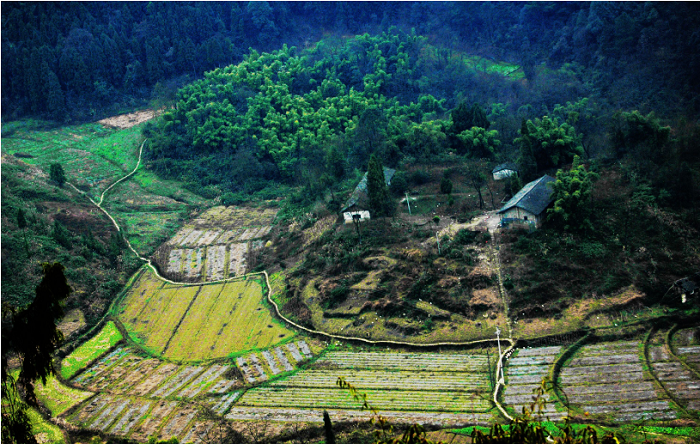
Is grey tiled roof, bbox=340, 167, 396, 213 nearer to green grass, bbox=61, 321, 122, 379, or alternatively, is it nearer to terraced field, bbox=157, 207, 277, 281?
terraced field, bbox=157, 207, 277, 281

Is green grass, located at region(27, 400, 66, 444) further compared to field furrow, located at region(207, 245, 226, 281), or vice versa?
field furrow, located at region(207, 245, 226, 281)

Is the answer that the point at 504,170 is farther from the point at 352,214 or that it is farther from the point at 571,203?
the point at 352,214

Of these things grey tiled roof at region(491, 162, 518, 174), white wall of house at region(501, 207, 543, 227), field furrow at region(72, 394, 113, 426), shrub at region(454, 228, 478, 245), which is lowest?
field furrow at region(72, 394, 113, 426)

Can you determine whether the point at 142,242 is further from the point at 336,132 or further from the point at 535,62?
the point at 535,62

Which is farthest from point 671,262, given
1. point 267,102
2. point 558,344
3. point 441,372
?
point 267,102

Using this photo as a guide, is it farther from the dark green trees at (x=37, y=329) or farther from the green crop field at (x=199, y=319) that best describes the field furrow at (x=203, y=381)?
the dark green trees at (x=37, y=329)

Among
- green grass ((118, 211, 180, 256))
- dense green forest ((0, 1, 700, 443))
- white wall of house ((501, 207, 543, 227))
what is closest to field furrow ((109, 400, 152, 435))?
dense green forest ((0, 1, 700, 443))

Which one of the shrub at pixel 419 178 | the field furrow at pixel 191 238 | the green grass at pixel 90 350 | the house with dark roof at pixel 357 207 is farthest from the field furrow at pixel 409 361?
the field furrow at pixel 191 238
